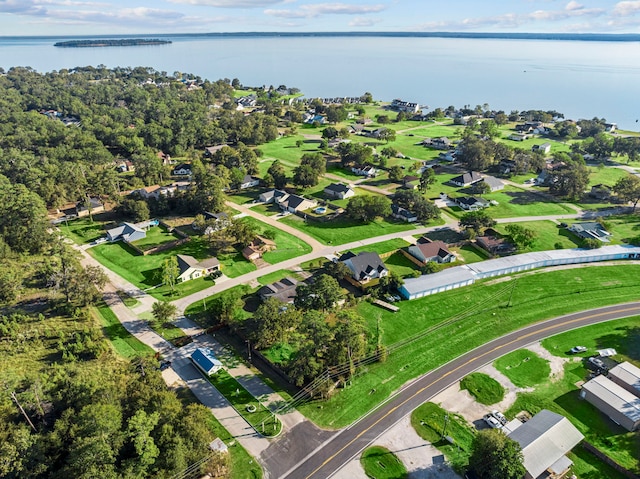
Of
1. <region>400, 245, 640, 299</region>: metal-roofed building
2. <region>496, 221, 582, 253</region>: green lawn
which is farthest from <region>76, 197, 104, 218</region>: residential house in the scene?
<region>496, 221, 582, 253</region>: green lawn

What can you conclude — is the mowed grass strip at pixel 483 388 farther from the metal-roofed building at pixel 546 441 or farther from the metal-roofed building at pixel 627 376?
the metal-roofed building at pixel 627 376

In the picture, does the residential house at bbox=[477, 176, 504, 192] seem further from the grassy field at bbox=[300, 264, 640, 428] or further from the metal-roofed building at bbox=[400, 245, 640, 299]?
the grassy field at bbox=[300, 264, 640, 428]

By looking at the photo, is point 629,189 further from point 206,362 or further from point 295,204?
point 206,362

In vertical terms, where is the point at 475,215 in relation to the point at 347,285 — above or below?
above

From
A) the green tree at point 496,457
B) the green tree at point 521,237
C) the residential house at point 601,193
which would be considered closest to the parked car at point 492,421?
the green tree at point 496,457

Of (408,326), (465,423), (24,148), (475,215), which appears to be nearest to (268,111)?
(24,148)

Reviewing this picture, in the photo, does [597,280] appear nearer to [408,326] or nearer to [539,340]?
[539,340]

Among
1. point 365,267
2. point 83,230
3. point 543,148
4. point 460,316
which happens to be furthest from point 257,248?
point 543,148
